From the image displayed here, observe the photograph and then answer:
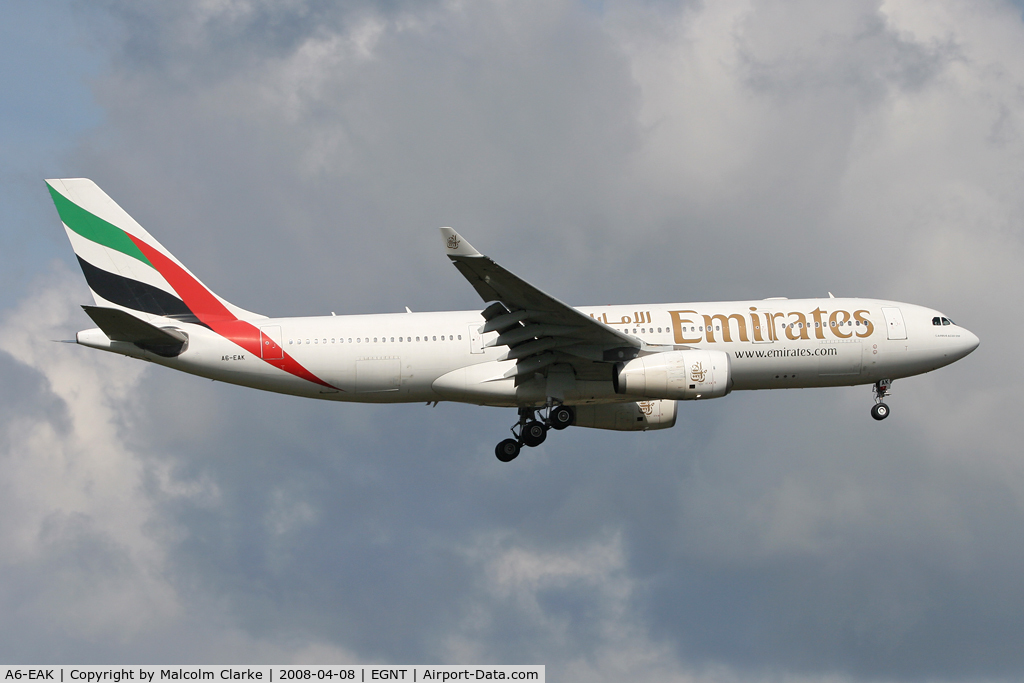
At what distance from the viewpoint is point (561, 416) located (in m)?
37.3

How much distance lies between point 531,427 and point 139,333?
13.7 m

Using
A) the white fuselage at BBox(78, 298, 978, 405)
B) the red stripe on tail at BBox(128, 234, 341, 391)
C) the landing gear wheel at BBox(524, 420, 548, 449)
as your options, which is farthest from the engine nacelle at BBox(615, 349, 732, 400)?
the red stripe on tail at BBox(128, 234, 341, 391)

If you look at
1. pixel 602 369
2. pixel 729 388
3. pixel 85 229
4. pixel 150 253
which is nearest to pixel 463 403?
pixel 602 369

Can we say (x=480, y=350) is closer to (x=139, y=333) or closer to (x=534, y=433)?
(x=534, y=433)

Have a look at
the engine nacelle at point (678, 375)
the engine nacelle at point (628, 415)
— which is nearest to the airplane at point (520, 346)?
the engine nacelle at point (678, 375)

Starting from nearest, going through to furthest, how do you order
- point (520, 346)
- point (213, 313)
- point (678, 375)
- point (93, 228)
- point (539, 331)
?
point (678, 375) < point (539, 331) < point (520, 346) < point (213, 313) < point (93, 228)

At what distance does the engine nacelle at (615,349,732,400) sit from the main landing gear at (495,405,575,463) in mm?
3432

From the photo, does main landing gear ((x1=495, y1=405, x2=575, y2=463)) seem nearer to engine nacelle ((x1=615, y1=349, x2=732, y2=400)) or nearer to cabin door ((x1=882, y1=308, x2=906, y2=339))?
engine nacelle ((x1=615, y1=349, x2=732, y2=400))

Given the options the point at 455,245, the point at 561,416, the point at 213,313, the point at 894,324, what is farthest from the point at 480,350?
the point at 894,324

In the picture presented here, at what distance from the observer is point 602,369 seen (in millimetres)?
35312

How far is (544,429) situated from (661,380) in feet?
18.6

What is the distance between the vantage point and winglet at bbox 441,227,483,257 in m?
29.7

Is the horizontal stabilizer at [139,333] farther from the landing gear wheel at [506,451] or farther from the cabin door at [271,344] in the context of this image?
the landing gear wheel at [506,451]

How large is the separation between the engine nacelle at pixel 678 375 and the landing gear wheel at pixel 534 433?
14.4ft
